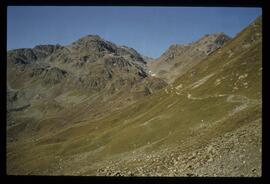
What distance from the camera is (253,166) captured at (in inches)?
624

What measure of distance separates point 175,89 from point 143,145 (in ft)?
143

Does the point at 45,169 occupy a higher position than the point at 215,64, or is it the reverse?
the point at 215,64

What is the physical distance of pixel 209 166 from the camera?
1966cm

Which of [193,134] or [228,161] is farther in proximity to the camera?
[193,134]

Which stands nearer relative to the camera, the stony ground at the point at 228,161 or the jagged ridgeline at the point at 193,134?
the stony ground at the point at 228,161

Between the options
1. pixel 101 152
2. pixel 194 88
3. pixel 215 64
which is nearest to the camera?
pixel 101 152

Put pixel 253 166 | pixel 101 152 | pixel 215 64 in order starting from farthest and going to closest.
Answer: pixel 215 64
pixel 101 152
pixel 253 166

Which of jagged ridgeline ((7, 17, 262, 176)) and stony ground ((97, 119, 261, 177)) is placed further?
jagged ridgeline ((7, 17, 262, 176))

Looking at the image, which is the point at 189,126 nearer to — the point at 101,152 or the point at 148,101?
the point at 101,152
